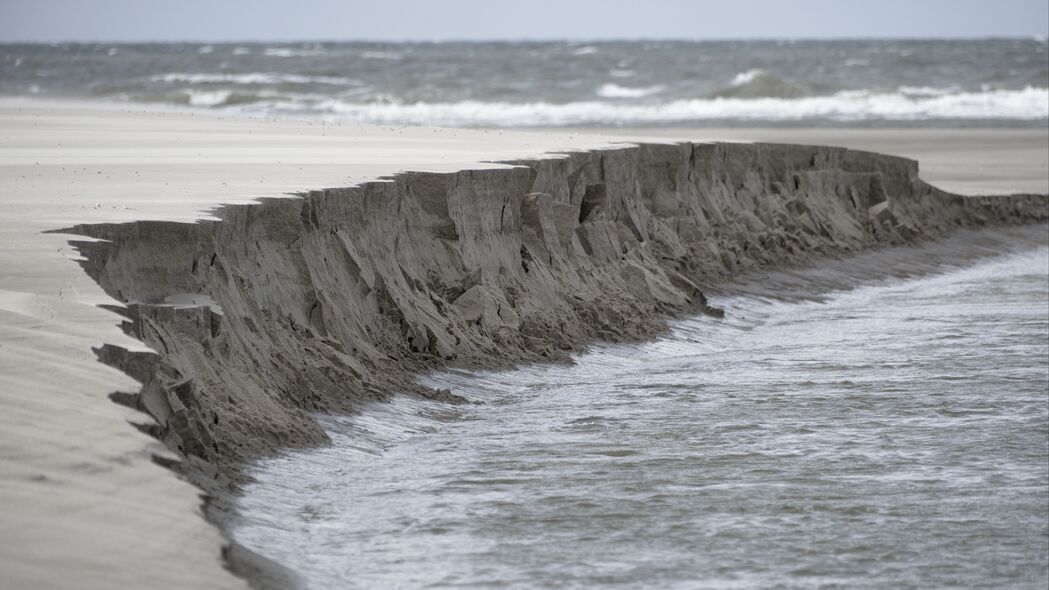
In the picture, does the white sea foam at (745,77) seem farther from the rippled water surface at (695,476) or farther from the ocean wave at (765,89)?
the rippled water surface at (695,476)

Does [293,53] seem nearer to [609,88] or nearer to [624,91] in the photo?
[609,88]

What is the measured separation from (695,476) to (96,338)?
2.39 m

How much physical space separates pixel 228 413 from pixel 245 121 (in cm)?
1149

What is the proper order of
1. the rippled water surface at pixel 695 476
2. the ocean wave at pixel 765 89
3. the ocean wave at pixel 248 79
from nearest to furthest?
A: 1. the rippled water surface at pixel 695 476
2. the ocean wave at pixel 765 89
3. the ocean wave at pixel 248 79

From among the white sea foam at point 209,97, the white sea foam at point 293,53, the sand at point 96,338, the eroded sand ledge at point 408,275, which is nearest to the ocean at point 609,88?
the white sea foam at point 209,97

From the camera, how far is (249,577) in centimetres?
425

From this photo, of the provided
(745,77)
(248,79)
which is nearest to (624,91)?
(745,77)

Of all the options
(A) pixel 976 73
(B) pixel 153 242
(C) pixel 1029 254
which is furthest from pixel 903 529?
(A) pixel 976 73

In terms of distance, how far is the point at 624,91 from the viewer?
43594 millimetres

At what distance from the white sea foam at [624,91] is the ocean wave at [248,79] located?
939 cm

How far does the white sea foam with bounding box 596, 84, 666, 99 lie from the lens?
42250 mm

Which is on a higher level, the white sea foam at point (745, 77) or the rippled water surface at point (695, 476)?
the white sea foam at point (745, 77)

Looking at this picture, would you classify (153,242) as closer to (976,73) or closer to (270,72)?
(976,73)

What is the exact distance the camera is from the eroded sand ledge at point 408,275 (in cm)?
593
